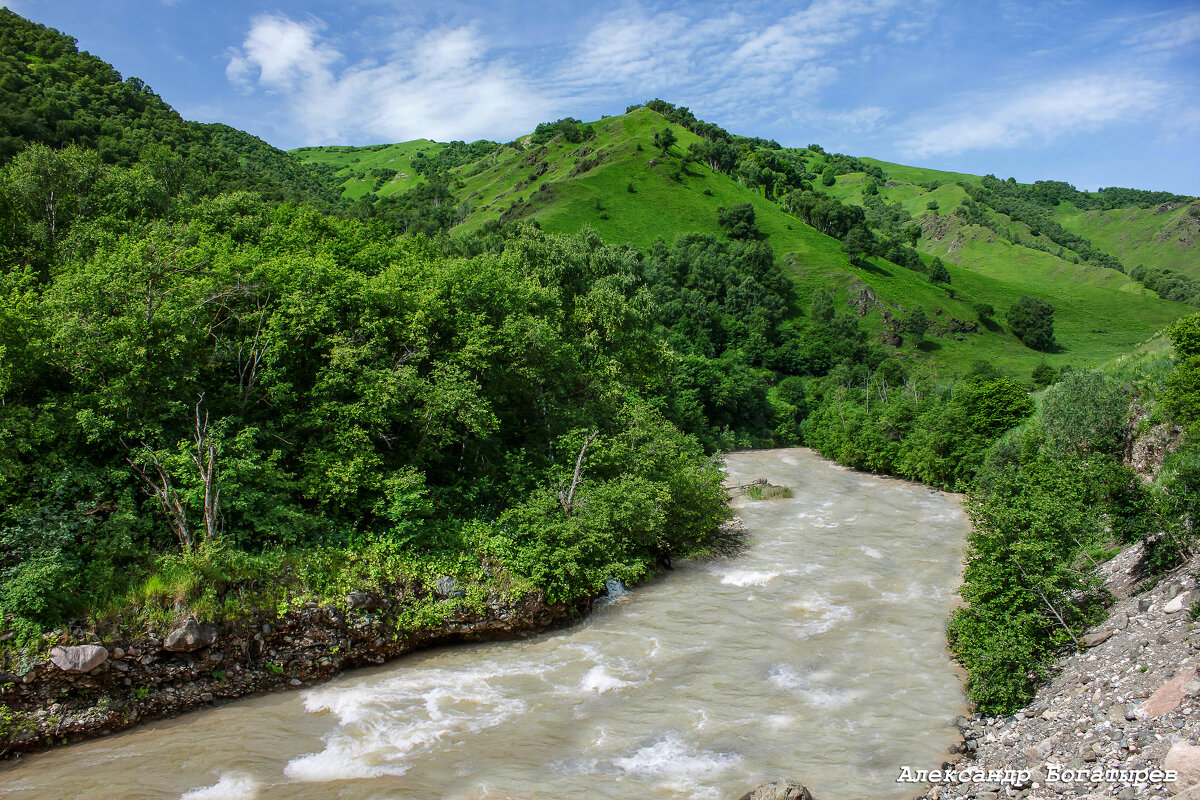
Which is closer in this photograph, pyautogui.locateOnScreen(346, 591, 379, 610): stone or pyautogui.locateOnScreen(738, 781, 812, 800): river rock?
pyautogui.locateOnScreen(738, 781, 812, 800): river rock

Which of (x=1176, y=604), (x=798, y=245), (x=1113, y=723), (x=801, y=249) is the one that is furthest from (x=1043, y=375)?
(x=1113, y=723)

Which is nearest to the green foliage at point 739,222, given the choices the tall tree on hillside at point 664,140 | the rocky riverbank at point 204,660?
the tall tree on hillside at point 664,140

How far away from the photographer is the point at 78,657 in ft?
47.3

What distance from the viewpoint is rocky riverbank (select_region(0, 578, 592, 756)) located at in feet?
46.2

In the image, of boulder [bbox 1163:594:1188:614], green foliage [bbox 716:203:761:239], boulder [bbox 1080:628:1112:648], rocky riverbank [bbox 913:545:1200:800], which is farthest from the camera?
green foliage [bbox 716:203:761:239]

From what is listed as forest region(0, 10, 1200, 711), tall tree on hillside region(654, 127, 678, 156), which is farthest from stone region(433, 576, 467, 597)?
tall tree on hillside region(654, 127, 678, 156)

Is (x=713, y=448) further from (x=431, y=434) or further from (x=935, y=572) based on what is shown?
(x=431, y=434)

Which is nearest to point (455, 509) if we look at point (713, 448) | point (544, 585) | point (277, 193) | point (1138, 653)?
point (544, 585)

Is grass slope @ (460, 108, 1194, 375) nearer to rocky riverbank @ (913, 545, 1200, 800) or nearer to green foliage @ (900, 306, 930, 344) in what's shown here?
green foliage @ (900, 306, 930, 344)

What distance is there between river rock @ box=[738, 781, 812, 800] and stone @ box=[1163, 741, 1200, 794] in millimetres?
5838

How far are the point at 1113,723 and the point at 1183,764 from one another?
2.64 metres

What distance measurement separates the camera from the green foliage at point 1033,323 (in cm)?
10956

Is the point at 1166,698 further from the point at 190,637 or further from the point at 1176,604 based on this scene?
the point at 190,637

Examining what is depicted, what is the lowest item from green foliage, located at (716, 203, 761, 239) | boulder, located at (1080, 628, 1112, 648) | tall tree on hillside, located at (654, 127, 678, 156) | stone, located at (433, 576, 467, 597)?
boulder, located at (1080, 628, 1112, 648)
